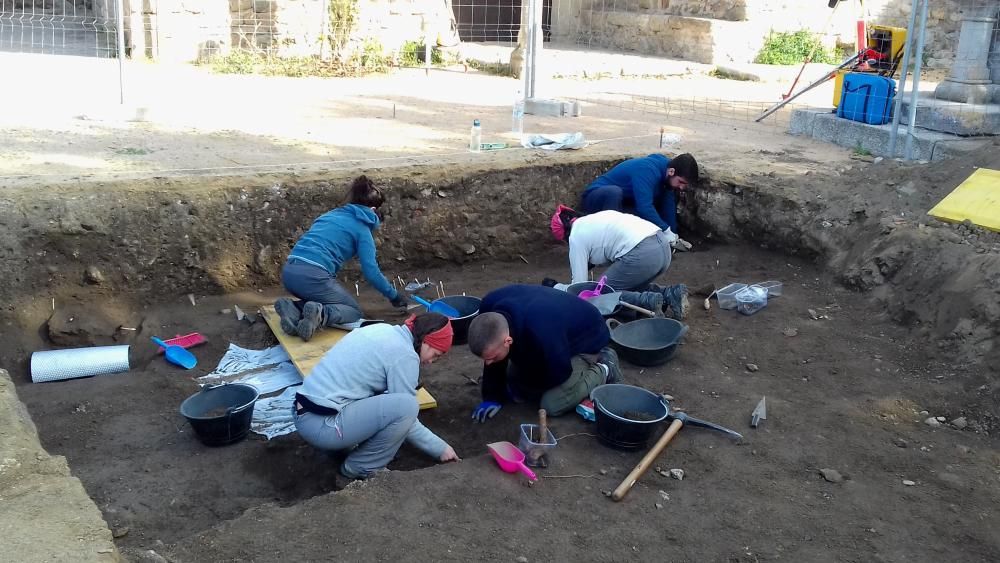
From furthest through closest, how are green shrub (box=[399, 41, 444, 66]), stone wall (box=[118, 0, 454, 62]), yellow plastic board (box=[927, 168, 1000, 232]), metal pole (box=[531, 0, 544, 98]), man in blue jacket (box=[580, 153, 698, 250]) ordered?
green shrub (box=[399, 41, 444, 66]), stone wall (box=[118, 0, 454, 62]), metal pole (box=[531, 0, 544, 98]), man in blue jacket (box=[580, 153, 698, 250]), yellow plastic board (box=[927, 168, 1000, 232])

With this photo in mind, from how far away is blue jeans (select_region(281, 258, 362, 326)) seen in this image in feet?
19.4

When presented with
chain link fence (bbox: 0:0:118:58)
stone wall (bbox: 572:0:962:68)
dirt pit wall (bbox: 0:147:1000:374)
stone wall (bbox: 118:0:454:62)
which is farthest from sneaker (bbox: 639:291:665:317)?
stone wall (bbox: 572:0:962:68)

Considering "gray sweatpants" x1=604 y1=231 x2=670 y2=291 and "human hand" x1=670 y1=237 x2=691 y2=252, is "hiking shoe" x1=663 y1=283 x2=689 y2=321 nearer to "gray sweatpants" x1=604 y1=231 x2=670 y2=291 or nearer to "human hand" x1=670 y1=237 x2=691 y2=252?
"gray sweatpants" x1=604 y1=231 x2=670 y2=291

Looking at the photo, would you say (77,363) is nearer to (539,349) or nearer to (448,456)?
(448,456)

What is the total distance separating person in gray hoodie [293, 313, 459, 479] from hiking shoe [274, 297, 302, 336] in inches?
63.3

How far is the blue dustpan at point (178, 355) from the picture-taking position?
5816mm

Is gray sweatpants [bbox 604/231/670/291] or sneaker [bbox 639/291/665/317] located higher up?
gray sweatpants [bbox 604/231/670/291]

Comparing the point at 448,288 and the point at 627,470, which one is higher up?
the point at 448,288

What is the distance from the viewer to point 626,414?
466 cm

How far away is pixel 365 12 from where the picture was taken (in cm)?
1356

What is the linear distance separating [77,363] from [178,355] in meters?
0.62

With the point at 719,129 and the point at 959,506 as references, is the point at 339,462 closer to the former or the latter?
the point at 959,506

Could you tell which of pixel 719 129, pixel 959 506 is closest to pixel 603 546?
pixel 959 506

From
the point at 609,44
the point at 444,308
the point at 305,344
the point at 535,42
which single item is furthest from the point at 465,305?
the point at 609,44
